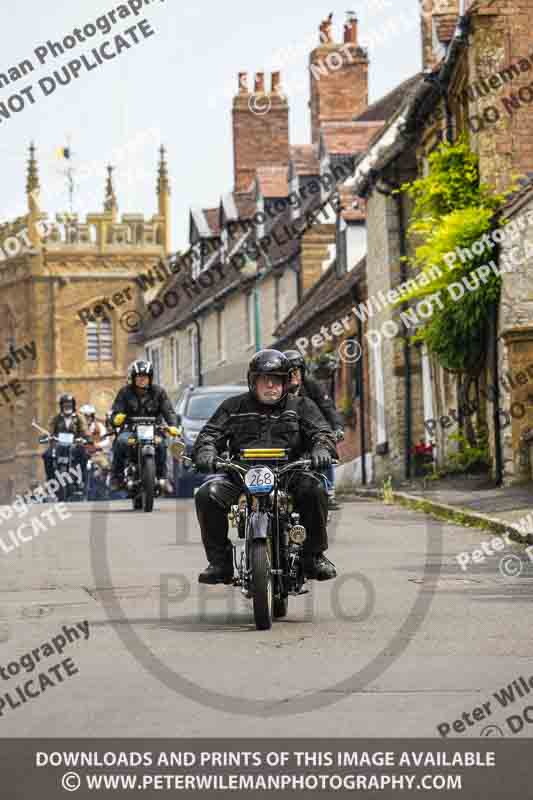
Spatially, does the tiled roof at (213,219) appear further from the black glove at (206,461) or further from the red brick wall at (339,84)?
the black glove at (206,461)

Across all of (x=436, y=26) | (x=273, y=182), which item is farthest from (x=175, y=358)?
(x=436, y=26)

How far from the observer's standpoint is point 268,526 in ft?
32.2

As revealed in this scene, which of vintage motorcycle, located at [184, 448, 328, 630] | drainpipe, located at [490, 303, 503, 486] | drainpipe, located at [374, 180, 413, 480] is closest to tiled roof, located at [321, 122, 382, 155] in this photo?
drainpipe, located at [374, 180, 413, 480]

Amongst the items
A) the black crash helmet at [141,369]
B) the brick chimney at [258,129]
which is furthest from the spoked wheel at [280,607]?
the brick chimney at [258,129]

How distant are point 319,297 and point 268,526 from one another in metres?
32.9

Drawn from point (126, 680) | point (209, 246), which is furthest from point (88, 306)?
point (126, 680)

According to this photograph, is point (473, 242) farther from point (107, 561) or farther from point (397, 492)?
point (107, 561)

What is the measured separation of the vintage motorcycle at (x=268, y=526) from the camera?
31.6ft

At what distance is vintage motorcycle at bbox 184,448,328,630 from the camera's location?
963 cm

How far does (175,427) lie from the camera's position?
2070 centimetres

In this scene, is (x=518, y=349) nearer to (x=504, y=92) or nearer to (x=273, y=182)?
(x=504, y=92)

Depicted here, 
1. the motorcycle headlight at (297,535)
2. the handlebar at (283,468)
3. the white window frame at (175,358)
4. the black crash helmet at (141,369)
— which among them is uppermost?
the white window frame at (175,358)

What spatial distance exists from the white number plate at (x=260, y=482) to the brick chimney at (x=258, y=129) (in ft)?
150
